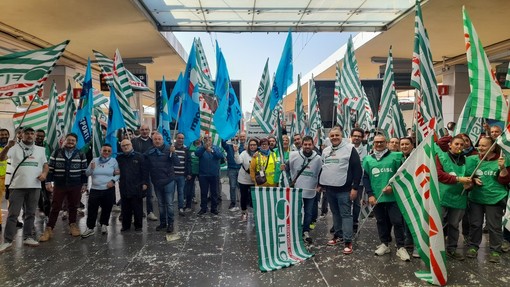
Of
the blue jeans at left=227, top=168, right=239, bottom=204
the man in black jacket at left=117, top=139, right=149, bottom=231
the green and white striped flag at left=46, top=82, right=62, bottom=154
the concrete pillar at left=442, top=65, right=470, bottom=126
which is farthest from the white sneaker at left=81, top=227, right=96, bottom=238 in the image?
the concrete pillar at left=442, top=65, right=470, bottom=126

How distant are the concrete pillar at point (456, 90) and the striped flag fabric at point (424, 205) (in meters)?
15.3

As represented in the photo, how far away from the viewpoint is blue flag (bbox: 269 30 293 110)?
8.21 metres

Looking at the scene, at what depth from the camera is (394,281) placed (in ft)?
16.3

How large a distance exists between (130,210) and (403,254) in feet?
16.1

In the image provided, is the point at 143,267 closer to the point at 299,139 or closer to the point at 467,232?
the point at 299,139

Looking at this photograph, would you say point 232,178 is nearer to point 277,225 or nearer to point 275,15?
point 277,225

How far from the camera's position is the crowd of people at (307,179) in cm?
579

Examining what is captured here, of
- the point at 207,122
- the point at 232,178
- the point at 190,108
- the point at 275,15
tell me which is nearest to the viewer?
the point at 190,108

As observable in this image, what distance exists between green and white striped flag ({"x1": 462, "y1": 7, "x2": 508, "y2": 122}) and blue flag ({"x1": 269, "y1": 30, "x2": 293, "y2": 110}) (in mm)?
3724

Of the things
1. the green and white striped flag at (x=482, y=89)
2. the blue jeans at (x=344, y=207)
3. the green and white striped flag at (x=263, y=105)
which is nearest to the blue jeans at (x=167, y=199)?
the green and white striped flag at (x=263, y=105)

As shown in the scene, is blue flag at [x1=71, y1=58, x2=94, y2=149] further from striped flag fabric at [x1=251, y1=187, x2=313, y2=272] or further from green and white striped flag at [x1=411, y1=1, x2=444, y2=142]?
green and white striped flag at [x1=411, y1=1, x2=444, y2=142]

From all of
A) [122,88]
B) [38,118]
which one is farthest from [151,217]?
[38,118]

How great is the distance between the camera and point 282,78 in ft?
27.5

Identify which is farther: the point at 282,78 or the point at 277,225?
the point at 282,78
